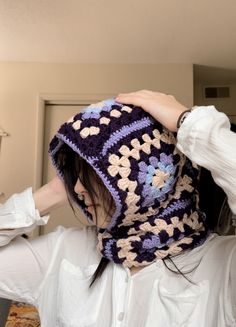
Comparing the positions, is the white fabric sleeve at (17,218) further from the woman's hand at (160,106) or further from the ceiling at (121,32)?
the ceiling at (121,32)

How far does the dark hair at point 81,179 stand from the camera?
0.68 meters

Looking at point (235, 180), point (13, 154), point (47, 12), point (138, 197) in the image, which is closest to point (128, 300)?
point (138, 197)

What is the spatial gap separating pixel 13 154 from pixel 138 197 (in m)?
2.23

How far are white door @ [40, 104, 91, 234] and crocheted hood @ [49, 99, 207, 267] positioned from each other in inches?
82.0

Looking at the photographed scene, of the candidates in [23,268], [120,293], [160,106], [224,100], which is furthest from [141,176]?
[224,100]

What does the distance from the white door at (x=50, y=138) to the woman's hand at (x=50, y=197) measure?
193 centimetres

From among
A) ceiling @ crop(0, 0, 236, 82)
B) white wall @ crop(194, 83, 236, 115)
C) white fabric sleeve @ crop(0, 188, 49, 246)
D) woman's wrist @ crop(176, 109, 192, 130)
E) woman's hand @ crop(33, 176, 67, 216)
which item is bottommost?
white fabric sleeve @ crop(0, 188, 49, 246)

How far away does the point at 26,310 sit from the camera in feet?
5.12

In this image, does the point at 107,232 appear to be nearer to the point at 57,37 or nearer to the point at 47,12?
the point at 47,12

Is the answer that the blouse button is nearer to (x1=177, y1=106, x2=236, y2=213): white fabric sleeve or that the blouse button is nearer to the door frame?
(x1=177, y1=106, x2=236, y2=213): white fabric sleeve

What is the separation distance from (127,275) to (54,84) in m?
2.25

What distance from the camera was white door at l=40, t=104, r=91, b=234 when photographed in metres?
2.73

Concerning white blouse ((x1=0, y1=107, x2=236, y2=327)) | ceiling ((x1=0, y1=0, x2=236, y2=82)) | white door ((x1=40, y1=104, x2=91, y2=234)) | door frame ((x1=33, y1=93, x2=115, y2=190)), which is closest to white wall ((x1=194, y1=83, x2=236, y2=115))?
ceiling ((x1=0, y1=0, x2=236, y2=82))

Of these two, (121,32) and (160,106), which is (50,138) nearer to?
(121,32)
